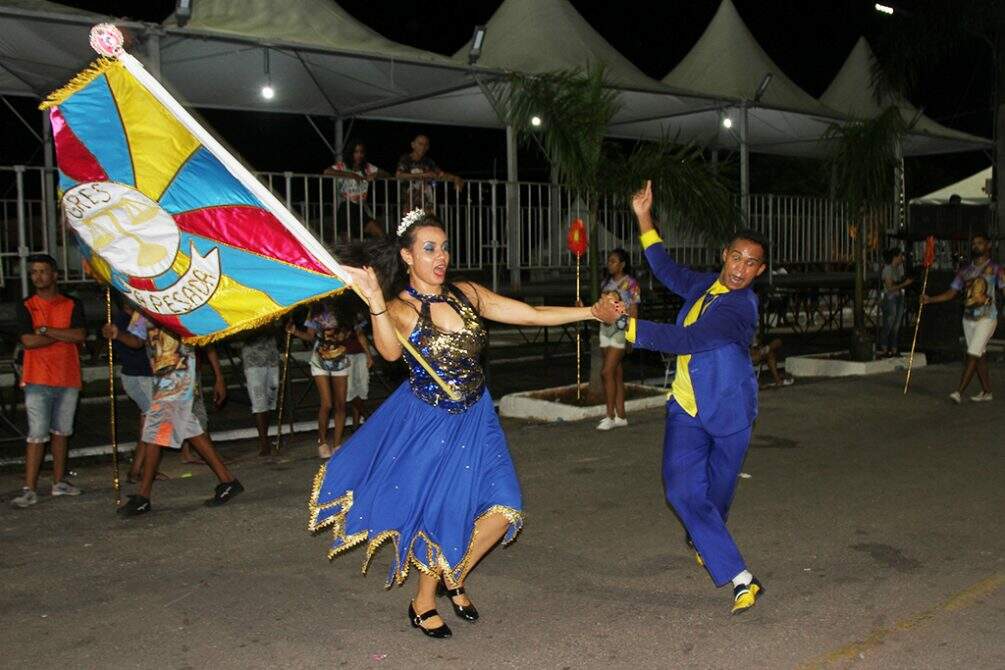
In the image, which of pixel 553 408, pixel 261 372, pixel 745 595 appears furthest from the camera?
pixel 553 408

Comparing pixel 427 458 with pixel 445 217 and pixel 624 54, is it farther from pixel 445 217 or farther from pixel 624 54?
pixel 624 54

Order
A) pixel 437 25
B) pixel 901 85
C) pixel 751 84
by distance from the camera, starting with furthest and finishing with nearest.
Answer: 1. pixel 437 25
2. pixel 901 85
3. pixel 751 84

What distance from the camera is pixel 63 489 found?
296 inches

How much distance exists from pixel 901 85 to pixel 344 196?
40.8 feet

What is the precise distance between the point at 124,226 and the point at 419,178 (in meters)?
7.01

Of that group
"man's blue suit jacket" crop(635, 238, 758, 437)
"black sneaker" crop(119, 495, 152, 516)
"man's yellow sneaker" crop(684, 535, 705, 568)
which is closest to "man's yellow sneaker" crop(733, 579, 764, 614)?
"man's yellow sneaker" crop(684, 535, 705, 568)

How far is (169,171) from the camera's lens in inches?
199

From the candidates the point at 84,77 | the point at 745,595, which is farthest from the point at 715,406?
the point at 84,77

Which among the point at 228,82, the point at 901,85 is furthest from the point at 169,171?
the point at 901,85

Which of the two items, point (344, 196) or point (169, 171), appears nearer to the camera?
point (169, 171)

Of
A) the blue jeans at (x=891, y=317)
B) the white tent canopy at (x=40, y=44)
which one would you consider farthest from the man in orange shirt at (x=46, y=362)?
the blue jeans at (x=891, y=317)

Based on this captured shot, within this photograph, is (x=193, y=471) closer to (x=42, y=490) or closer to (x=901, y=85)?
(x=42, y=490)

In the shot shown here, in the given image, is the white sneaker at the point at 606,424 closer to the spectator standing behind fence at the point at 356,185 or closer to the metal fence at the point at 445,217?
the metal fence at the point at 445,217

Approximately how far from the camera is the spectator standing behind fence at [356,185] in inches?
469
